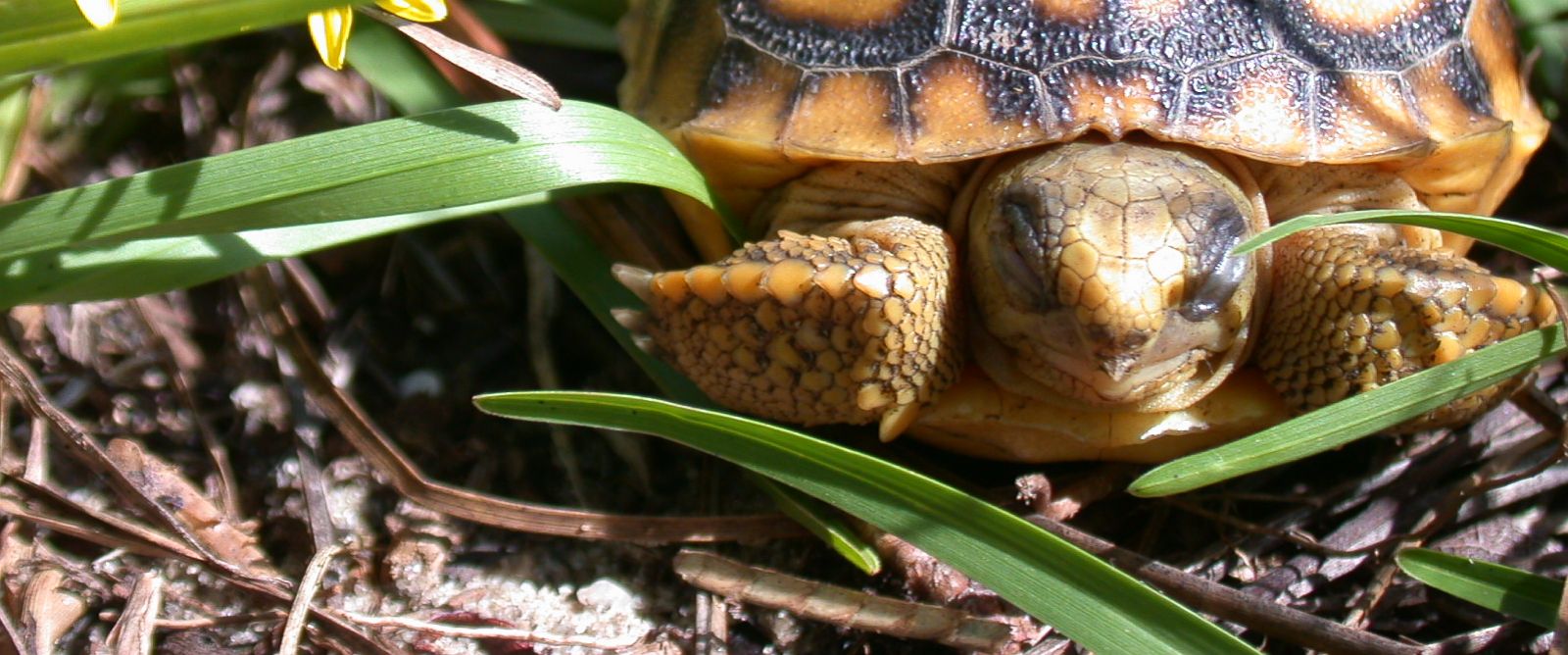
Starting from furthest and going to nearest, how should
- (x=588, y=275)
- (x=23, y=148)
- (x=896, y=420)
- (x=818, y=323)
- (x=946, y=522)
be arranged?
(x=23, y=148) < (x=588, y=275) < (x=896, y=420) < (x=818, y=323) < (x=946, y=522)

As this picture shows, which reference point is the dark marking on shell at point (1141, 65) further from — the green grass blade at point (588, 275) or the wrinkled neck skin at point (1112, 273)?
the green grass blade at point (588, 275)

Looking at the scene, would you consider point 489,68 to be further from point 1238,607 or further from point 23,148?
point 1238,607

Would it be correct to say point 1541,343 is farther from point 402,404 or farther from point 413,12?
point 402,404

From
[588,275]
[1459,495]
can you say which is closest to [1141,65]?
[1459,495]

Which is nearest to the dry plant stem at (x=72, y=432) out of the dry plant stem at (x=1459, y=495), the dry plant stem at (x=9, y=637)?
the dry plant stem at (x=9, y=637)

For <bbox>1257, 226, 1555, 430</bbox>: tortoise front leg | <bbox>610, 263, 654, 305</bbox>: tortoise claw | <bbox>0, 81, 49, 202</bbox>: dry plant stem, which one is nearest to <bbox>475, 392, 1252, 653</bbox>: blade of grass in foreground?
<bbox>610, 263, 654, 305</bbox>: tortoise claw

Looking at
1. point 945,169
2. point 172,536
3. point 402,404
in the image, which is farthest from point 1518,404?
point 172,536
